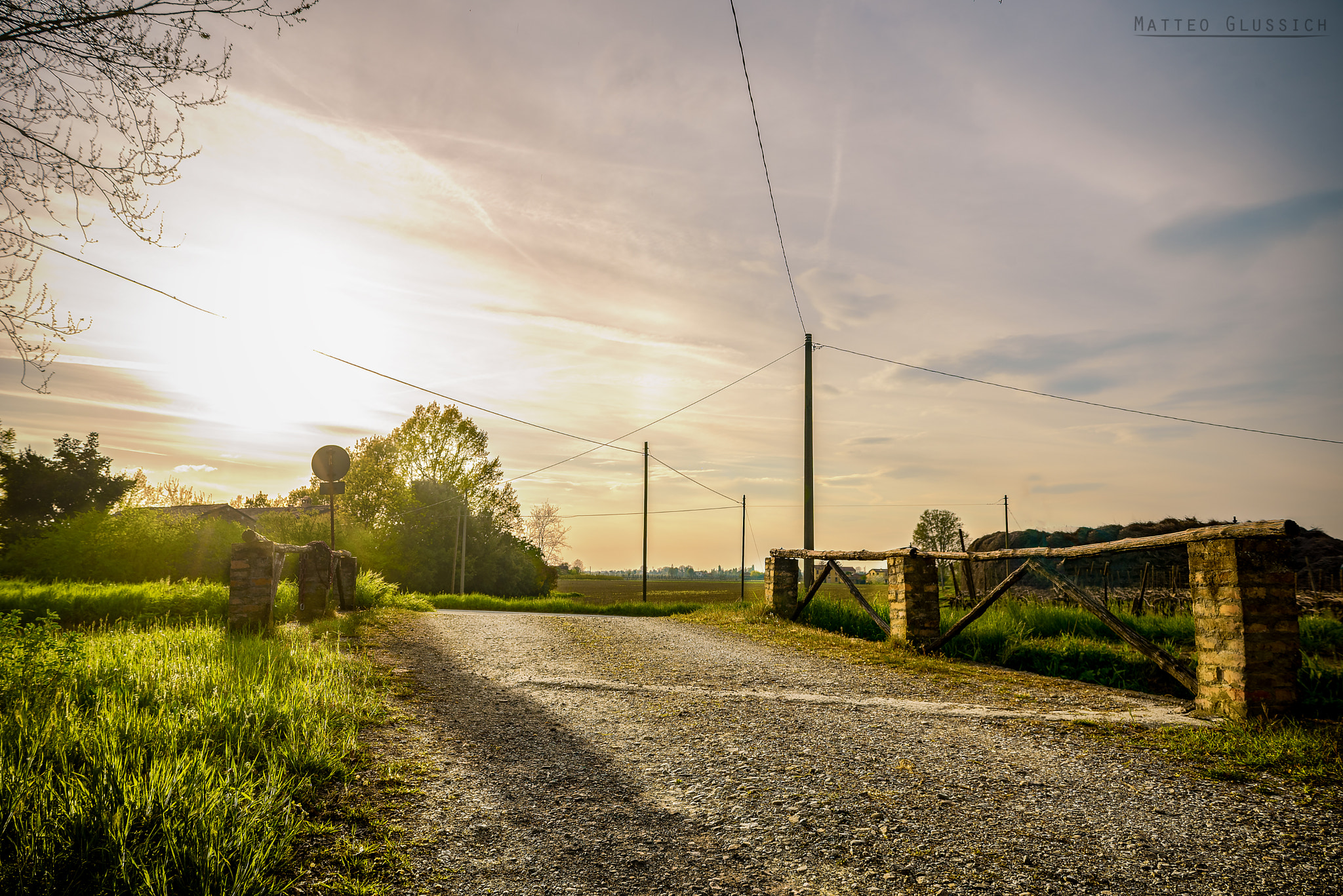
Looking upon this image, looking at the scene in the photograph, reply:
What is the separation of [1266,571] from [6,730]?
8010mm

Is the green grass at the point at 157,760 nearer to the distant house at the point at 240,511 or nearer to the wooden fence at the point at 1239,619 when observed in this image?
the wooden fence at the point at 1239,619

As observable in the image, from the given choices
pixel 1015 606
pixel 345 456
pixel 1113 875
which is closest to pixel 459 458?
pixel 345 456

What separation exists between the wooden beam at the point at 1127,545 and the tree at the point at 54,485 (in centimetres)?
2966

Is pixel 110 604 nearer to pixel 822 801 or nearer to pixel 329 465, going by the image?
pixel 329 465

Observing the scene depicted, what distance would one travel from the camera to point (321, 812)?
3094mm

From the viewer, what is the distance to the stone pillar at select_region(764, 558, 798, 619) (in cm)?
1159

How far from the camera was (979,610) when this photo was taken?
755 cm

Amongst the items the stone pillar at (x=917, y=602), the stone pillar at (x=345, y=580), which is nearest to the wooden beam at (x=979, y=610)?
the stone pillar at (x=917, y=602)

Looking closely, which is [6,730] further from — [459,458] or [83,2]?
[459,458]

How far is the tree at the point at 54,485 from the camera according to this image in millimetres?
24812

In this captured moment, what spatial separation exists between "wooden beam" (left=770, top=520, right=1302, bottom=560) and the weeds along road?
4.28 ft

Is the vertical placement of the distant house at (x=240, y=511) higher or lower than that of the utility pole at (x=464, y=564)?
higher

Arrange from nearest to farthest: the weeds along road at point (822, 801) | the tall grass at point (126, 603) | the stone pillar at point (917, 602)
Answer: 1. the weeds along road at point (822, 801)
2. the stone pillar at point (917, 602)
3. the tall grass at point (126, 603)

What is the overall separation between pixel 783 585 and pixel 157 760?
974 centimetres
